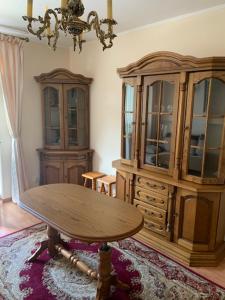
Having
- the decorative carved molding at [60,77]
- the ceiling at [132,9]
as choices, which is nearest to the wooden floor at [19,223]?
the decorative carved molding at [60,77]

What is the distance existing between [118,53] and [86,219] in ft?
8.22

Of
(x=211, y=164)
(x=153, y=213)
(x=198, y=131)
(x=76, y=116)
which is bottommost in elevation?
(x=153, y=213)

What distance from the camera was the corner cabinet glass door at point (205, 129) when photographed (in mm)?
2195

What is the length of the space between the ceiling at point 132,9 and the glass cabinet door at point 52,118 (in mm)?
1046

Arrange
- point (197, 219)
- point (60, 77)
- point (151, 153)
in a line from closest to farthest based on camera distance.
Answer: point (197, 219) → point (151, 153) → point (60, 77)

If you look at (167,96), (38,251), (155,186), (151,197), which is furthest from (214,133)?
(38,251)

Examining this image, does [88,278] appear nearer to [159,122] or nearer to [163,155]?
[163,155]

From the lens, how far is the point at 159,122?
2588mm

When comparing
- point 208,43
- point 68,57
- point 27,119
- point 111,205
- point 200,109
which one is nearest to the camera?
point 111,205

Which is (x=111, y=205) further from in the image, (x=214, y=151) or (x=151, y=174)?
(x=214, y=151)

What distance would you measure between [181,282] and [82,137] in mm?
2535

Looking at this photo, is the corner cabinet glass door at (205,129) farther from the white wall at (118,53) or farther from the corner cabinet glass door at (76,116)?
the corner cabinet glass door at (76,116)

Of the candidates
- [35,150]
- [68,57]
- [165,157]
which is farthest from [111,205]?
[68,57]

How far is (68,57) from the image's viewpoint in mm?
4129
